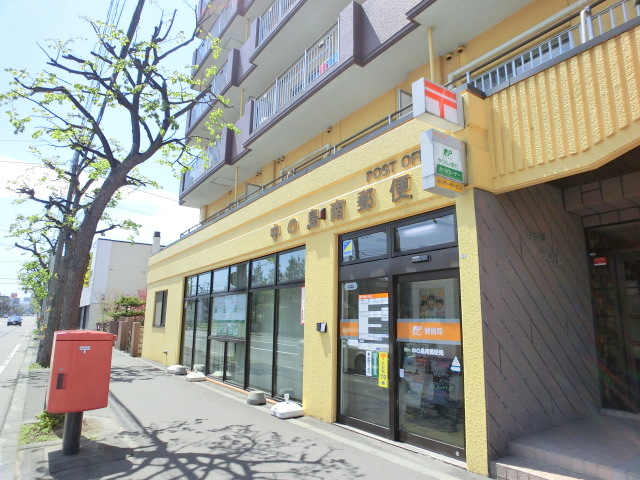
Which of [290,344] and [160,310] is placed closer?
[290,344]

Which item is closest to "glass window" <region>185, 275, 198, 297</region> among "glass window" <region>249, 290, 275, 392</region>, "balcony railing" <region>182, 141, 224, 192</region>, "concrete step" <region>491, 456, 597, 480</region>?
"balcony railing" <region>182, 141, 224, 192</region>

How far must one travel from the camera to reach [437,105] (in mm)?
4719

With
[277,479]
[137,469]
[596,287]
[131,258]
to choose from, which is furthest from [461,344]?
[131,258]

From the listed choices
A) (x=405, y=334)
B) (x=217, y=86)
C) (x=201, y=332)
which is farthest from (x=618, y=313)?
(x=217, y=86)

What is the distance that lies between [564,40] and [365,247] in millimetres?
4097

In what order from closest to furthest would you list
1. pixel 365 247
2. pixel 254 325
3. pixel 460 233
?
pixel 460 233
pixel 365 247
pixel 254 325

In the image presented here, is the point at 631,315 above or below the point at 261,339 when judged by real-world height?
above

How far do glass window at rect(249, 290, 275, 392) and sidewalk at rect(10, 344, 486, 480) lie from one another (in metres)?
1.04

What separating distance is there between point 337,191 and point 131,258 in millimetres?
35428

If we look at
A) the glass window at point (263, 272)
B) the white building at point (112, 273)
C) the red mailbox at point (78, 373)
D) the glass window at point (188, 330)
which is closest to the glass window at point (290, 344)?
the glass window at point (263, 272)

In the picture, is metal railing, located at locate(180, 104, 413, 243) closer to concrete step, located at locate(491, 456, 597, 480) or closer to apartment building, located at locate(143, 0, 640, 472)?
apartment building, located at locate(143, 0, 640, 472)

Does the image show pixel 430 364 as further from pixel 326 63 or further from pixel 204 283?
pixel 204 283

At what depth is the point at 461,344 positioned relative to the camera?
4855mm

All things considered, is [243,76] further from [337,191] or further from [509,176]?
[509,176]
